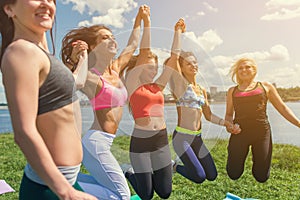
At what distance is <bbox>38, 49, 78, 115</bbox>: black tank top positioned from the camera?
1.64 metres

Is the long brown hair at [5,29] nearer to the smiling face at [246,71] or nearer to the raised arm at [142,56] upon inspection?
the raised arm at [142,56]

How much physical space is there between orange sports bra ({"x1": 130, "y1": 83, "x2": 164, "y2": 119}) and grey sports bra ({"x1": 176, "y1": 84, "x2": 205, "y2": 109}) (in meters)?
0.33

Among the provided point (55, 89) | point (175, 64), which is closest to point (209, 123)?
point (175, 64)

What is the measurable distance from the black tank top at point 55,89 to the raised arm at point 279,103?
293 cm

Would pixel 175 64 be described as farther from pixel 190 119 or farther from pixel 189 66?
pixel 190 119

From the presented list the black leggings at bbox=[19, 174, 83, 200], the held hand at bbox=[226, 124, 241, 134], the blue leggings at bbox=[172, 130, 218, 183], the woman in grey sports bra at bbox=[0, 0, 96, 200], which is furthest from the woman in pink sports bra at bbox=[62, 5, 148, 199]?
the black leggings at bbox=[19, 174, 83, 200]

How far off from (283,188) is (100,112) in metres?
3.79

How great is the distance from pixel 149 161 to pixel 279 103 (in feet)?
4.90

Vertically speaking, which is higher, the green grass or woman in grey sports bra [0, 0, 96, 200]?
woman in grey sports bra [0, 0, 96, 200]

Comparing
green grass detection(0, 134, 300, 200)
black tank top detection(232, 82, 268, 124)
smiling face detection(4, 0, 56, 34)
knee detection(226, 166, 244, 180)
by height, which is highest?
smiling face detection(4, 0, 56, 34)

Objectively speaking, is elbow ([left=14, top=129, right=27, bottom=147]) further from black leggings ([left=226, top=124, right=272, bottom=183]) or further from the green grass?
black leggings ([left=226, top=124, right=272, bottom=183])

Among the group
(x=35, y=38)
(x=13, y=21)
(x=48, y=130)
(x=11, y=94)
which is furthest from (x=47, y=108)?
(x=13, y=21)

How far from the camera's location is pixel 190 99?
4137 mm

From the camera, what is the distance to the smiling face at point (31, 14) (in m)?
1.73
